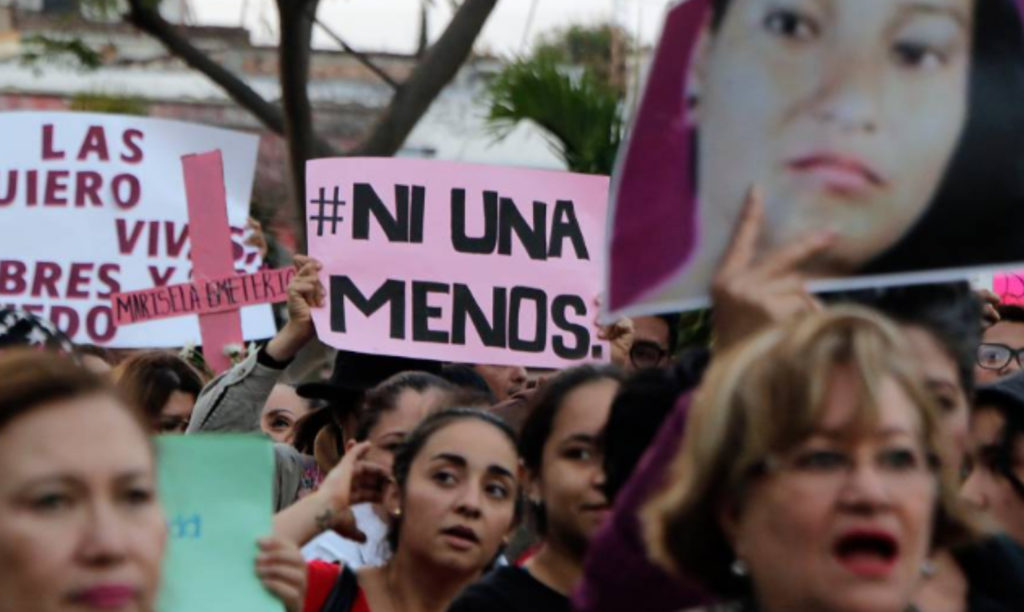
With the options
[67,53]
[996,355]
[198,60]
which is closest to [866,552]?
[996,355]

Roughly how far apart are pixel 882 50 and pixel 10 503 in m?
1.45

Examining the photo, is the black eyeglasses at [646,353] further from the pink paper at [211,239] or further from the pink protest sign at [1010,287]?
the pink paper at [211,239]

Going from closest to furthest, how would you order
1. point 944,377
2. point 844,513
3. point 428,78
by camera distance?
point 844,513 < point 944,377 < point 428,78

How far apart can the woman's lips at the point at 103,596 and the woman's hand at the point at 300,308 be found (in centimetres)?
404

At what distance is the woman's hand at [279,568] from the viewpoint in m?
4.03

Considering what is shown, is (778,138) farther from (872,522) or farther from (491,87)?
(491,87)

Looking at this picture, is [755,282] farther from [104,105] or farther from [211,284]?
[104,105]

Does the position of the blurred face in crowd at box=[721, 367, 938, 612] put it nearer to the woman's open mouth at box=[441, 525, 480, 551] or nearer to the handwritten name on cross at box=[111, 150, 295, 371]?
the woman's open mouth at box=[441, 525, 480, 551]

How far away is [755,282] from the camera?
353 centimetres

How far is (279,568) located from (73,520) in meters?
0.99

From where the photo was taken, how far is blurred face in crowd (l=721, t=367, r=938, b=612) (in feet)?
9.93

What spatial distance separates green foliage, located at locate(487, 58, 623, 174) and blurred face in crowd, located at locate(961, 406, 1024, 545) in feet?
23.2

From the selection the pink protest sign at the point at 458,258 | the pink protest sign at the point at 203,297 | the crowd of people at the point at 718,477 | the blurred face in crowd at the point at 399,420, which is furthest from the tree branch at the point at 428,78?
the crowd of people at the point at 718,477

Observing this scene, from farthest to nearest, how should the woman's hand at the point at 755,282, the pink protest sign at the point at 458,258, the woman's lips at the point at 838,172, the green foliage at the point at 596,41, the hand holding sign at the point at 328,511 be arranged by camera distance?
the green foliage at the point at 596,41 → the pink protest sign at the point at 458,258 → the hand holding sign at the point at 328,511 → the woman's lips at the point at 838,172 → the woman's hand at the point at 755,282
